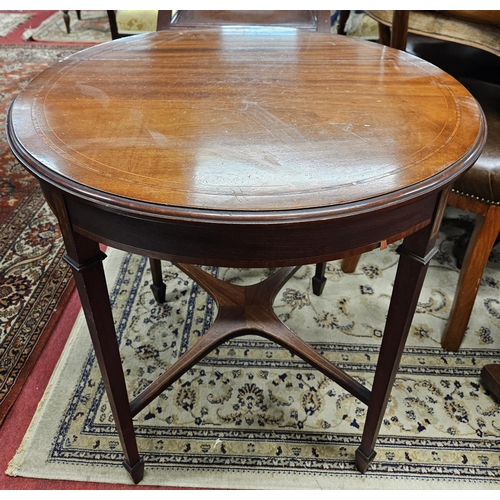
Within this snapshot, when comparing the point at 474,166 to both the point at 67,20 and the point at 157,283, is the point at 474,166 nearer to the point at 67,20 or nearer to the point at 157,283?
the point at 157,283

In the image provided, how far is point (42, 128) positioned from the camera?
1.84ft

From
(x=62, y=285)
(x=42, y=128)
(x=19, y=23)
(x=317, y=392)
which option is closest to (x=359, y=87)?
(x=42, y=128)

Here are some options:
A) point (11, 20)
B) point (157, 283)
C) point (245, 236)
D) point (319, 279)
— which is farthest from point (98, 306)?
point (11, 20)

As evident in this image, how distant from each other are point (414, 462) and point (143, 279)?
72cm

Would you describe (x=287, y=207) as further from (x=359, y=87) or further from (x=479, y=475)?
(x=479, y=475)

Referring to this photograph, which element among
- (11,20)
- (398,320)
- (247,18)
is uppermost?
(247,18)

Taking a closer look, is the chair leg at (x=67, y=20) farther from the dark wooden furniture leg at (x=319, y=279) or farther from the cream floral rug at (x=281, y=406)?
the dark wooden furniture leg at (x=319, y=279)

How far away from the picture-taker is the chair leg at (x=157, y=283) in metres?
1.05

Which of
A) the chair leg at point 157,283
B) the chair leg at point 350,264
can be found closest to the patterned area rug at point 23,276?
the chair leg at point 157,283

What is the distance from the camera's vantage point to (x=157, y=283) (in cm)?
108

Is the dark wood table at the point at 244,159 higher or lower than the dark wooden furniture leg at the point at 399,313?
higher

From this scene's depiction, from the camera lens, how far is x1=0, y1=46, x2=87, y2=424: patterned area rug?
975mm

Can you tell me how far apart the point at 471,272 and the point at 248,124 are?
0.57 m

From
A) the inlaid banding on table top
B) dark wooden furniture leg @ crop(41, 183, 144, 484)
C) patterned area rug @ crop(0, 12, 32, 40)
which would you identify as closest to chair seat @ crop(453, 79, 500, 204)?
the inlaid banding on table top
